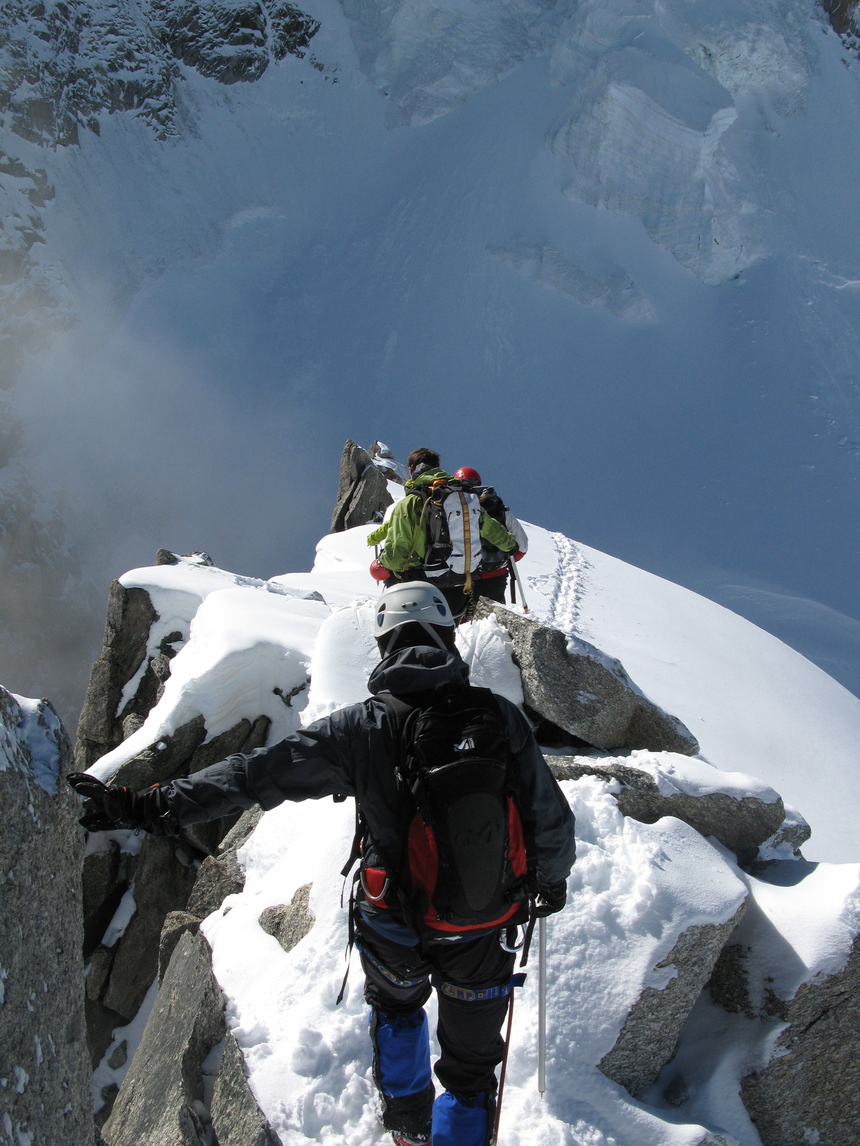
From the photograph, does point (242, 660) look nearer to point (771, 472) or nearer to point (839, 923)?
point (839, 923)

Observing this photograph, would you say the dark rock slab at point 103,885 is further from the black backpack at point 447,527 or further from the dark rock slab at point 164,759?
the black backpack at point 447,527

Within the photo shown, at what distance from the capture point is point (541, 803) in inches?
78.4

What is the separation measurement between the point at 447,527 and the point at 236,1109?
3.28 m

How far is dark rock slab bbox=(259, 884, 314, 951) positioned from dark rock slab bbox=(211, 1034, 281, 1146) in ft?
1.59

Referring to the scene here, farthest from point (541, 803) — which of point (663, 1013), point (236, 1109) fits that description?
point (236, 1109)

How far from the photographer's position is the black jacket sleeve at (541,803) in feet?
6.47

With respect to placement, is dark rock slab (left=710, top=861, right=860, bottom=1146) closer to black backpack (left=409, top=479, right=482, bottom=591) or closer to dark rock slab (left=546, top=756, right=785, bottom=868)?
dark rock slab (left=546, top=756, right=785, bottom=868)

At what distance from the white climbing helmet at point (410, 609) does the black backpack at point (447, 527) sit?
247cm

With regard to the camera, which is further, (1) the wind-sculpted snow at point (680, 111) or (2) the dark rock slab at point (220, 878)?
(1) the wind-sculpted snow at point (680, 111)

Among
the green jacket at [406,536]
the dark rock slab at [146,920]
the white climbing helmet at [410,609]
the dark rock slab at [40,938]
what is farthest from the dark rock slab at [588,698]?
the dark rock slab at [40,938]

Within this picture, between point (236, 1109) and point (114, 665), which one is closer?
point (236, 1109)

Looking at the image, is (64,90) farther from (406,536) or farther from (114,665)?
(406,536)

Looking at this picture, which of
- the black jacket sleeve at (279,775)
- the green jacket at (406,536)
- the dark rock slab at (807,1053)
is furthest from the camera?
the green jacket at (406,536)

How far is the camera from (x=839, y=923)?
275 cm
